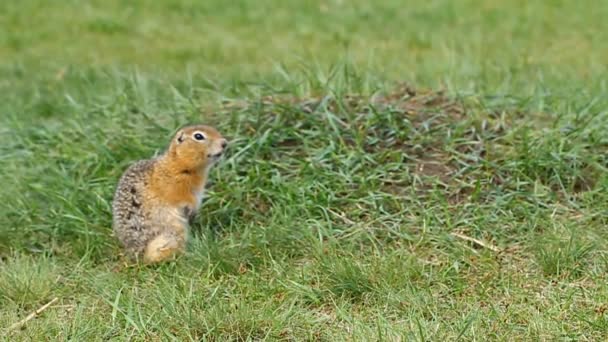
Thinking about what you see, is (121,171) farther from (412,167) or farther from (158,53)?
(158,53)

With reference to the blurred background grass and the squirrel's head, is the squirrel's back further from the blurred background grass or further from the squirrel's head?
the blurred background grass

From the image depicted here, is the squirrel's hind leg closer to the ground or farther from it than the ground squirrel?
closer to the ground

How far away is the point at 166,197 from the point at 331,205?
0.78 meters

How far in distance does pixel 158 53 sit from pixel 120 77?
6.09 feet

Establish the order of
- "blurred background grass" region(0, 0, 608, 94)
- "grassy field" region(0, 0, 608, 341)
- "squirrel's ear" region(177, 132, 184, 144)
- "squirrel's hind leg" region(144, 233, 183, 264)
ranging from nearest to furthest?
"grassy field" region(0, 0, 608, 341), "squirrel's hind leg" region(144, 233, 183, 264), "squirrel's ear" region(177, 132, 184, 144), "blurred background grass" region(0, 0, 608, 94)

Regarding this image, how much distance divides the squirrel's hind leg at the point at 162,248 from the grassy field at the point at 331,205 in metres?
0.06

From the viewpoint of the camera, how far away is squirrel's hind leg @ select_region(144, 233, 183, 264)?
505 cm

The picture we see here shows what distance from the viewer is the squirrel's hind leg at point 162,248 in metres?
5.05

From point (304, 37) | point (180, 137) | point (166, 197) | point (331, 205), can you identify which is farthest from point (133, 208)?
point (304, 37)

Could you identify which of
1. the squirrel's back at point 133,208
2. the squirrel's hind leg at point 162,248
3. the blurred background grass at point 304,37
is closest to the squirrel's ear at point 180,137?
the squirrel's back at point 133,208

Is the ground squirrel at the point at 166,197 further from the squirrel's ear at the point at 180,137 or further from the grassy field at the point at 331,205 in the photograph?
the grassy field at the point at 331,205

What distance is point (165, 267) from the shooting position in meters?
4.98

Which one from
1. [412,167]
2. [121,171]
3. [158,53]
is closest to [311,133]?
[412,167]

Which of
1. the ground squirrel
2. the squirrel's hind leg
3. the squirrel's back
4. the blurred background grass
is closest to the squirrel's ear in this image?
the ground squirrel
